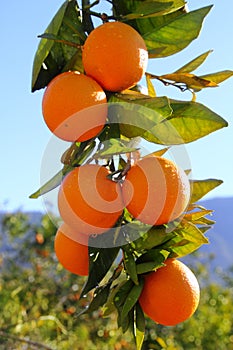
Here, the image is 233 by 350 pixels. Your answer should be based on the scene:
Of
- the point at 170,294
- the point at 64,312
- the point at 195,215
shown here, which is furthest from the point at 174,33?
the point at 64,312

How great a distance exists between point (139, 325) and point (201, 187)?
8.8 inches

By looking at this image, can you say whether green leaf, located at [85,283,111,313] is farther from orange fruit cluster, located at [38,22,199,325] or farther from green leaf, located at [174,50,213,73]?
green leaf, located at [174,50,213,73]

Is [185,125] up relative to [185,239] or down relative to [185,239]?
up

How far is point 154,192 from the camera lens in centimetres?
70

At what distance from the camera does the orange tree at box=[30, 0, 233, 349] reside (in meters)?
0.69

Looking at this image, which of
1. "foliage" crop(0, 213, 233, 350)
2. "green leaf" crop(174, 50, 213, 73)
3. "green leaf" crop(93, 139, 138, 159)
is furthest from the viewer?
"foliage" crop(0, 213, 233, 350)

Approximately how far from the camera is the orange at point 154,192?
699 millimetres

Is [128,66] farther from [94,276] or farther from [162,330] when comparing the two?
[162,330]

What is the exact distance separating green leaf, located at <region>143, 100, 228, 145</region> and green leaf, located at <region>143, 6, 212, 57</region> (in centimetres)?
11

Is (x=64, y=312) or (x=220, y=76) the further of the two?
(x=64, y=312)

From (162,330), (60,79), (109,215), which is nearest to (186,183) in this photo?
(109,215)

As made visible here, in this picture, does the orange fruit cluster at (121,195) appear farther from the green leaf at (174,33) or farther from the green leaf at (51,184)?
the green leaf at (174,33)

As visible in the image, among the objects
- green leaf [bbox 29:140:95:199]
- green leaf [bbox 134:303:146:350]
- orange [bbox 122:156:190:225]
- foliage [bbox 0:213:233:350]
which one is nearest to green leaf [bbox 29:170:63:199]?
green leaf [bbox 29:140:95:199]

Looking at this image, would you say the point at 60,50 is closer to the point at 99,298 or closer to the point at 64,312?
the point at 99,298
